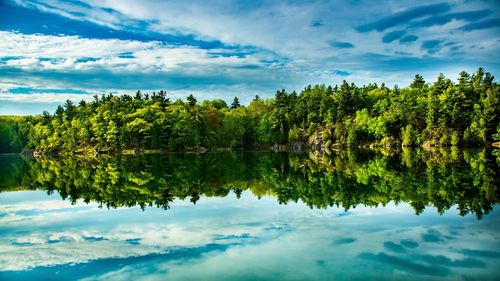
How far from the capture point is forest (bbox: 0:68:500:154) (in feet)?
231

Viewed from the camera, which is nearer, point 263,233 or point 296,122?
point 263,233

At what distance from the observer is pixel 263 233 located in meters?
11.5

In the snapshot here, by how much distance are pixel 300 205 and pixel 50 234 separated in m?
8.78

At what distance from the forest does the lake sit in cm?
5475

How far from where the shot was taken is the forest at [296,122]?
70.4 meters

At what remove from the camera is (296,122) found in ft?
308

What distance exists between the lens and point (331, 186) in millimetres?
20953

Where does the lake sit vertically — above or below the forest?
below

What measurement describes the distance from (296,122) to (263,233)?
83.4 meters

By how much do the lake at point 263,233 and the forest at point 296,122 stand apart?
54.7 metres

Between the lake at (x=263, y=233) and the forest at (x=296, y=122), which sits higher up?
the forest at (x=296, y=122)

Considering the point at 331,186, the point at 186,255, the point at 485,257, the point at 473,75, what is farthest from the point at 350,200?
the point at 473,75

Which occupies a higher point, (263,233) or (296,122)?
(296,122)

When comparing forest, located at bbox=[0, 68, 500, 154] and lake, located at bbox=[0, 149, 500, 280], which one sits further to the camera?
forest, located at bbox=[0, 68, 500, 154]
